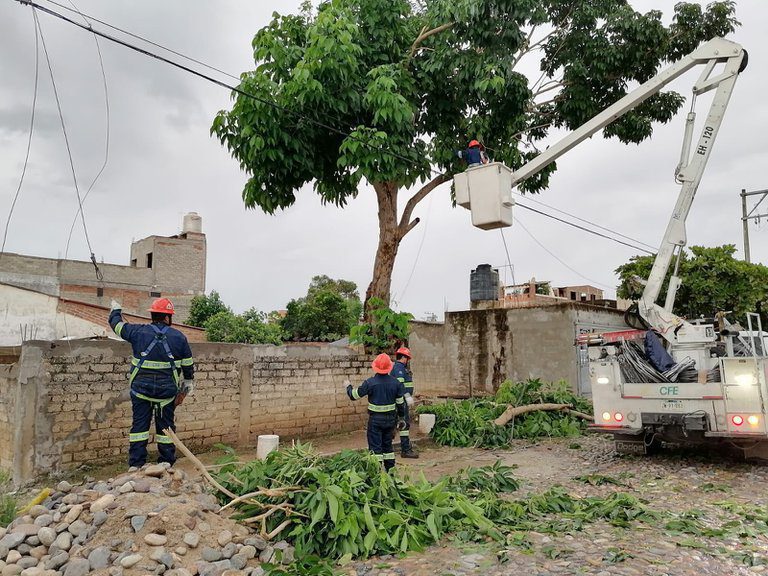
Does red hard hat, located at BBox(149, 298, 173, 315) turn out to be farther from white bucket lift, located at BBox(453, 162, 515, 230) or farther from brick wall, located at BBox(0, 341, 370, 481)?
white bucket lift, located at BBox(453, 162, 515, 230)

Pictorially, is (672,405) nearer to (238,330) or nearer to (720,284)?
(720,284)

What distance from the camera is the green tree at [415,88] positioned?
10156 millimetres

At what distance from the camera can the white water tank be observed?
3306cm

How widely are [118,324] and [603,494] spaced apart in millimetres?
5687

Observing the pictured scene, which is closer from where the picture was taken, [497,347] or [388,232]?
[388,232]

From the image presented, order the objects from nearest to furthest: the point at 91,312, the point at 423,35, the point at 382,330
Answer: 1. the point at 423,35
2. the point at 382,330
3. the point at 91,312

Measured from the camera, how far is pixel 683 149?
949 centimetres

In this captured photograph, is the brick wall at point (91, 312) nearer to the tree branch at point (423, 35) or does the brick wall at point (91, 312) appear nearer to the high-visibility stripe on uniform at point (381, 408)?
the tree branch at point (423, 35)

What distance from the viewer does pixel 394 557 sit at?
4.49 metres

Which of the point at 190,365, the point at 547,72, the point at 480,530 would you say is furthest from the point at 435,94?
the point at 480,530

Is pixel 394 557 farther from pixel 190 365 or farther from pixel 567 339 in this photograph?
pixel 567 339

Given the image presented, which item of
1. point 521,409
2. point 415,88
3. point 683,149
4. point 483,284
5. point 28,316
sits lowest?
point 521,409

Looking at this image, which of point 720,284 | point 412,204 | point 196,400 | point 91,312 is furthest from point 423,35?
point 720,284

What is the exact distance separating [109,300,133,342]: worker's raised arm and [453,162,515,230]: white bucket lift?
16.5ft
